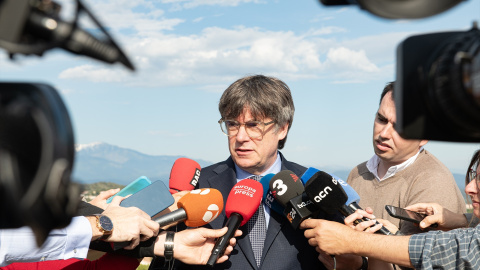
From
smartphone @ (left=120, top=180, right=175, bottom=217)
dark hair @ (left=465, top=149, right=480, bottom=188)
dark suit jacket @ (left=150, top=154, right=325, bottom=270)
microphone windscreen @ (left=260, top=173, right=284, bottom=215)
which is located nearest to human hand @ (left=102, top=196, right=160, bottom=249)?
smartphone @ (left=120, top=180, right=175, bottom=217)

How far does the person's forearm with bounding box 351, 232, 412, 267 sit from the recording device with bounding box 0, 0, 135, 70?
2056 mm

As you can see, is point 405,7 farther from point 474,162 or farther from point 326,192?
point 474,162

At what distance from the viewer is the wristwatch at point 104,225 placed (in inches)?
104

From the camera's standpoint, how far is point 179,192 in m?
3.32

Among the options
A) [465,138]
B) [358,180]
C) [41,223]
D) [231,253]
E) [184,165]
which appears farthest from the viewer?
[358,180]

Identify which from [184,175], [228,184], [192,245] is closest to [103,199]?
[184,175]

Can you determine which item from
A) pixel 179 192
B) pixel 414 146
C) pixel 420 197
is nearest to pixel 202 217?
pixel 179 192

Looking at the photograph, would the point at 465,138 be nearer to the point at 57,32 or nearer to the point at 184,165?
the point at 57,32

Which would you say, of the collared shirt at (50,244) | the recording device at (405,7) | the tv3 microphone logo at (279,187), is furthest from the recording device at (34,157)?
the tv3 microphone logo at (279,187)

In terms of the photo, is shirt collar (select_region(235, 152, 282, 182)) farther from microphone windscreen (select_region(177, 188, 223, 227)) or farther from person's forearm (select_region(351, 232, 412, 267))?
person's forearm (select_region(351, 232, 412, 267))

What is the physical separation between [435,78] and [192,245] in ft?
6.48

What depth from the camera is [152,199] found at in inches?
118

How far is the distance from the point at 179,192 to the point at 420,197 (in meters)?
1.73

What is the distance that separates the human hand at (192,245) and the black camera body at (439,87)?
5.45 feet
